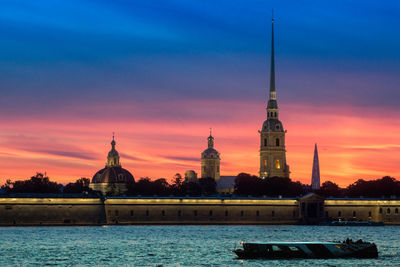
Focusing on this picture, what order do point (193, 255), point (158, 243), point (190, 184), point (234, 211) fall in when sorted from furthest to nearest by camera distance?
1. point (190, 184)
2. point (234, 211)
3. point (158, 243)
4. point (193, 255)

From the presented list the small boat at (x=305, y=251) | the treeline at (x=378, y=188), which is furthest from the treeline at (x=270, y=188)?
the small boat at (x=305, y=251)

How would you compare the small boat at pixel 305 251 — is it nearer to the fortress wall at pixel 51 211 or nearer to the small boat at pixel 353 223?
the fortress wall at pixel 51 211

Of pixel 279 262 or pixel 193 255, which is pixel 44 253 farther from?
pixel 279 262

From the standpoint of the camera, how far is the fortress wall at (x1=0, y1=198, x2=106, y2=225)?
14750 cm

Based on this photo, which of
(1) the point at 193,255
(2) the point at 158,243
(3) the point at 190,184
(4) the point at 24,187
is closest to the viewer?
(1) the point at 193,255

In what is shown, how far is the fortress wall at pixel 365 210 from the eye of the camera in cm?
16775

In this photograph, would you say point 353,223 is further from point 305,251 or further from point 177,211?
point 305,251

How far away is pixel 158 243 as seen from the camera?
327ft

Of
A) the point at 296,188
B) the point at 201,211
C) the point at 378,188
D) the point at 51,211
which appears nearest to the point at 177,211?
the point at 201,211

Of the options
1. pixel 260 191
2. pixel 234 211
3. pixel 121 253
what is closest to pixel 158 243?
pixel 121 253

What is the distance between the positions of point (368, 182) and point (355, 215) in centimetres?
2308

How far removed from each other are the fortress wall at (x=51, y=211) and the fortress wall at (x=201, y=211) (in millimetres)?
2945

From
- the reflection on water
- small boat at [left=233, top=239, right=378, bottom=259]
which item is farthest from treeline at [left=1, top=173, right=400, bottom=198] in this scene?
small boat at [left=233, top=239, right=378, bottom=259]

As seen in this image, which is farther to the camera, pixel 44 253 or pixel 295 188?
pixel 295 188
